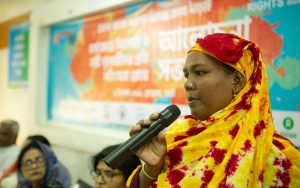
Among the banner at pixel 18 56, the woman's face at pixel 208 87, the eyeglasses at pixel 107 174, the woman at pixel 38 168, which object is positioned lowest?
the woman at pixel 38 168

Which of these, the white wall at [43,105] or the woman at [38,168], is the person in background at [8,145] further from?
the woman at [38,168]

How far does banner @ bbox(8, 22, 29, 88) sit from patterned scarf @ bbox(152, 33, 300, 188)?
131 inches

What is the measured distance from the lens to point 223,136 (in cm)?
98

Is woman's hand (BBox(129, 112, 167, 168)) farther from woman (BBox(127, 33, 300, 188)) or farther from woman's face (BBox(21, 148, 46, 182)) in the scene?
woman's face (BBox(21, 148, 46, 182))

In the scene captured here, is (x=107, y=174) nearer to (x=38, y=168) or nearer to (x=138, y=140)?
(x=38, y=168)

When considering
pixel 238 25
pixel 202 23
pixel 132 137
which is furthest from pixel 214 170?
pixel 202 23

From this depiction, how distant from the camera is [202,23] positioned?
6.99 ft

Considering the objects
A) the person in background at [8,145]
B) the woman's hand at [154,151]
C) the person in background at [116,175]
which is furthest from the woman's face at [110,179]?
the person in background at [8,145]

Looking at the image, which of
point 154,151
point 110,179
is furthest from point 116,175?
point 154,151

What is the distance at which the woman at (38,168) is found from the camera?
2.19 m

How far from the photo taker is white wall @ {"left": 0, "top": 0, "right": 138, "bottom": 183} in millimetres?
2861

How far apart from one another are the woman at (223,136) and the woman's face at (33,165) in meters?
1.32

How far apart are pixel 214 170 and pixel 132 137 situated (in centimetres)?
25

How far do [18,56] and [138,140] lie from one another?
360 centimetres
